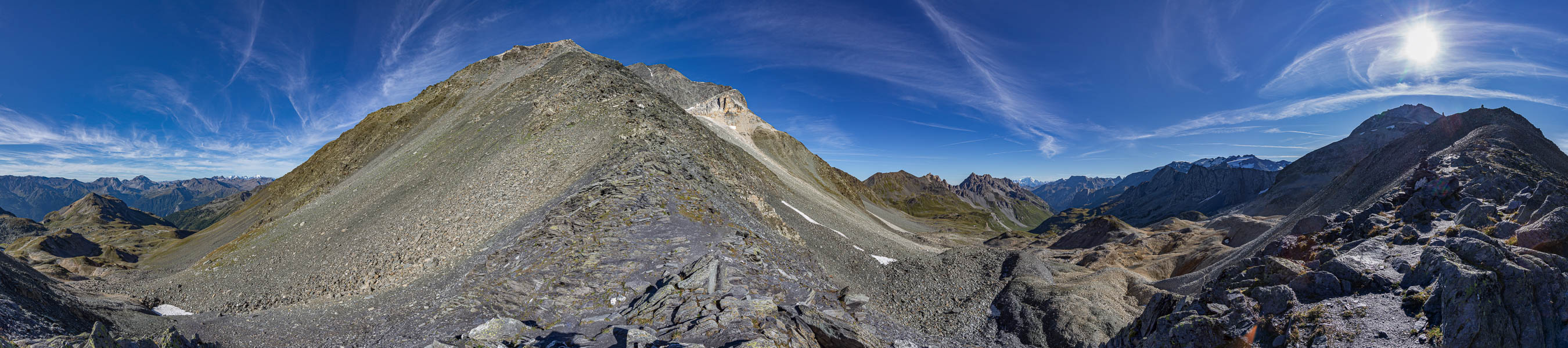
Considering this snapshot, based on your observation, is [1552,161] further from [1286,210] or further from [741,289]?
[1286,210]

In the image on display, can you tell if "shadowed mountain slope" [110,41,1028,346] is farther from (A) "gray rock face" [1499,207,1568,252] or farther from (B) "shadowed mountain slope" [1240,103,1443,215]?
(B) "shadowed mountain slope" [1240,103,1443,215]

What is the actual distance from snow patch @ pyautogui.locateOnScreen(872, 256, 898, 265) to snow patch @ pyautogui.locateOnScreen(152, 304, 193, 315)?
122ft

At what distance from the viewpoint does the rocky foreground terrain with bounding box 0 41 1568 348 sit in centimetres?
889

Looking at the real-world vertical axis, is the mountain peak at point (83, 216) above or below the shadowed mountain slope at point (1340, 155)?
below

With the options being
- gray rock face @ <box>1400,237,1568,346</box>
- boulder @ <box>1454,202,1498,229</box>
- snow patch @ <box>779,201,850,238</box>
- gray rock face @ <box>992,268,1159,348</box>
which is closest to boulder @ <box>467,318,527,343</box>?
gray rock face @ <box>1400,237,1568,346</box>

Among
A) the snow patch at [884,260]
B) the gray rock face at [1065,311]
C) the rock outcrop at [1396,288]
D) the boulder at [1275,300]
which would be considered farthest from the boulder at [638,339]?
the snow patch at [884,260]

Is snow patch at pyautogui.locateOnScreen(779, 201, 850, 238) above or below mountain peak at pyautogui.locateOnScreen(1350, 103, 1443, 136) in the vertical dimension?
below

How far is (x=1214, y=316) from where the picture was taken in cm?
966

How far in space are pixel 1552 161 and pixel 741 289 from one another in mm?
50730

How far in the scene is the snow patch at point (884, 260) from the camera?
30413 millimetres

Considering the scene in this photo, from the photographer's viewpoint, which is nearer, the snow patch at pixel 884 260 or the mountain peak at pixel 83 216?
the snow patch at pixel 884 260

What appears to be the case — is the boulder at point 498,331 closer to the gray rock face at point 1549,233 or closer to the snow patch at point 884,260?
the gray rock face at point 1549,233

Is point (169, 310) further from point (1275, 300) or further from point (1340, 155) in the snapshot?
point (1340, 155)

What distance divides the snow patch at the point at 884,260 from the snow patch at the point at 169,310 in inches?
A: 1464
